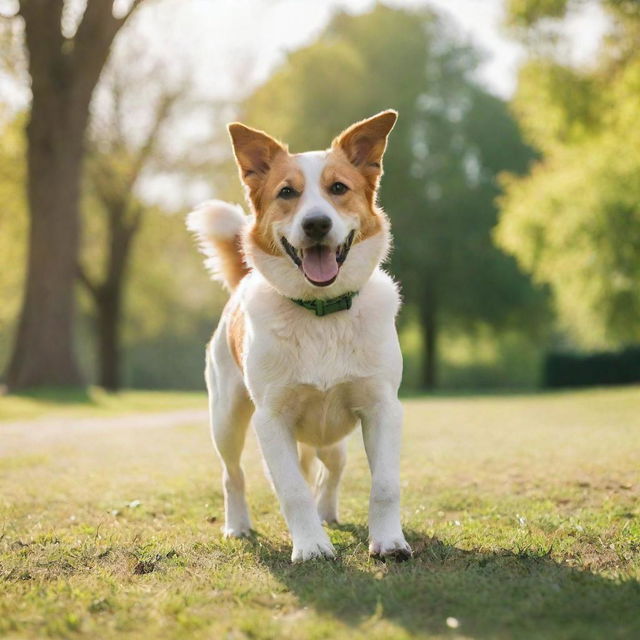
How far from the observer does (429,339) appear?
33219 millimetres

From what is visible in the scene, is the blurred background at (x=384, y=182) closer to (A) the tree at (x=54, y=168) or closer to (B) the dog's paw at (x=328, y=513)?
(A) the tree at (x=54, y=168)

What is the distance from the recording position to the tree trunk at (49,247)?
1833 centimetres

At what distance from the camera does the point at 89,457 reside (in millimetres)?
9133

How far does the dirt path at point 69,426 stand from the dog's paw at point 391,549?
638cm

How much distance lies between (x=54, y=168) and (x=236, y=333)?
14.8 m

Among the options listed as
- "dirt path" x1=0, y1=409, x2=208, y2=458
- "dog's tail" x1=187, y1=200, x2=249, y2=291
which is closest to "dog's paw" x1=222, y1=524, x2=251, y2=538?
"dog's tail" x1=187, y1=200, x2=249, y2=291

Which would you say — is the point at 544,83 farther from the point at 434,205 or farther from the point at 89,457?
the point at 89,457

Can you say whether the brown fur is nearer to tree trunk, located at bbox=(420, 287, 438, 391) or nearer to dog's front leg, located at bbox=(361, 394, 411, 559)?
dog's front leg, located at bbox=(361, 394, 411, 559)

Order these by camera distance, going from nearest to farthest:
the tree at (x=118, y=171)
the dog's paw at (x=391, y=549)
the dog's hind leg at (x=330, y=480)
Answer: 1. the dog's paw at (x=391, y=549)
2. the dog's hind leg at (x=330, y=480)
3. the tree at (x=118, y=171)

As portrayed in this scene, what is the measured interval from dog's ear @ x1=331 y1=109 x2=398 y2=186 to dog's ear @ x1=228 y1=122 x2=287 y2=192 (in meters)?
0.37

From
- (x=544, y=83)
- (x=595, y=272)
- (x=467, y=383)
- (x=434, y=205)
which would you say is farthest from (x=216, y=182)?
(x=467, y=383)

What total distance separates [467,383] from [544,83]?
19.2 metres

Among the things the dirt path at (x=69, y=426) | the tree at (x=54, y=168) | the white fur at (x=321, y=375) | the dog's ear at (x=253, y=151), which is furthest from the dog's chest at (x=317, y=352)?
the tree at (x=54, y=168)

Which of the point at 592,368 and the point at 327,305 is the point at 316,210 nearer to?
the point at 327,305
